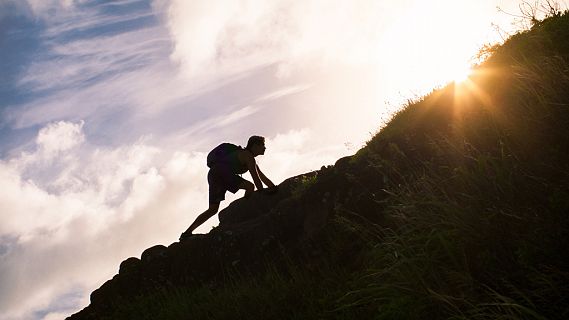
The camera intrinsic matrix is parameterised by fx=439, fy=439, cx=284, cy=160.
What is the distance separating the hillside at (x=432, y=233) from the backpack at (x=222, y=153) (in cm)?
152

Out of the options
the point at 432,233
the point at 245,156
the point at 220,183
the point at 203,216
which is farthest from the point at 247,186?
the point at 432,233

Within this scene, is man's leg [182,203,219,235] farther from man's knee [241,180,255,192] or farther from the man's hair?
the man's hair

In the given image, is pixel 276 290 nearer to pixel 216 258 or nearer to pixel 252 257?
pixel 252 257

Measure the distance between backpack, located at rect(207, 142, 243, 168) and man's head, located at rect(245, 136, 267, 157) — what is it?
0.24 m

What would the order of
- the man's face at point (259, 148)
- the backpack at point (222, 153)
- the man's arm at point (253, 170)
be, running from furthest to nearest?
the backpack at point (222, 153) → the man's face at point (259, 148) → the man's arm at point (253, 170)

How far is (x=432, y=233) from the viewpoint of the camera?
10.9ft

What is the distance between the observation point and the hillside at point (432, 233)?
8.81 ft

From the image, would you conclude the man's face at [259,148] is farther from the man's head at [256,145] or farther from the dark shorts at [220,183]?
the dark shorts at [220,183]

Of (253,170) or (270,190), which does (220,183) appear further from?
(270,190)

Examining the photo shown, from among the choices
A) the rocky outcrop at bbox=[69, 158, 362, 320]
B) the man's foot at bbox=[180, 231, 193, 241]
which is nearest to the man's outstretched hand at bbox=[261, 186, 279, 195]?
the rocky outcrop at bbox=[69, 158, 362, 320]

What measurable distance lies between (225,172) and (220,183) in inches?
11.4

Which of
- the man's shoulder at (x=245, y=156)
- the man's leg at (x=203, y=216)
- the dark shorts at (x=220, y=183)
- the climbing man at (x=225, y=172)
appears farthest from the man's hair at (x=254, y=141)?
the man's leg at (x=203, y=216)

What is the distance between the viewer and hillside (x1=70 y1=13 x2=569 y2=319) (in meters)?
2.69

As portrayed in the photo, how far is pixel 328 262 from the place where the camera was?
5531mm
